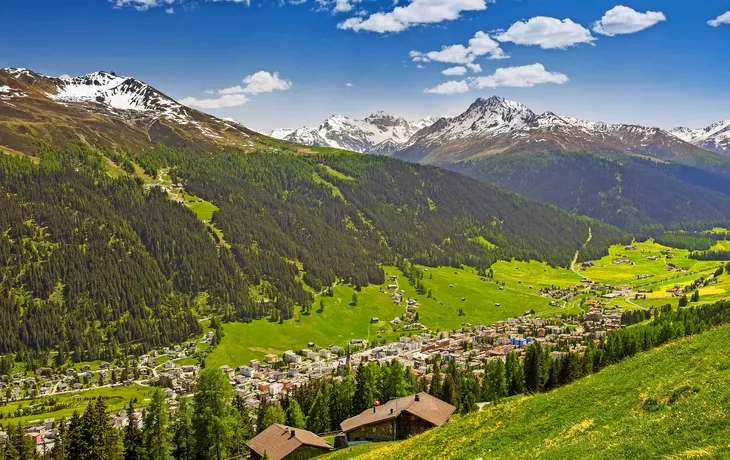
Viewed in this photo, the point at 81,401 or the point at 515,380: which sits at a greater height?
the point at 515,380

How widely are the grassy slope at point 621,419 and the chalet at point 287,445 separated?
25.5 metres

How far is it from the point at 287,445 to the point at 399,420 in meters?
16.1

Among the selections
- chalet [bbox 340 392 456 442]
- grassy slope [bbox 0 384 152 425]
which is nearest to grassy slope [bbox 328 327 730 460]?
chalet [bbox 340 392 456 442]

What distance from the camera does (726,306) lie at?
178 metres

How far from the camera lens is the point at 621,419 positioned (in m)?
36.1

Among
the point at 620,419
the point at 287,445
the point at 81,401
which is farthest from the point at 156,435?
the point at 81,401

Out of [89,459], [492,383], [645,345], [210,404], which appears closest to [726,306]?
[645,345]

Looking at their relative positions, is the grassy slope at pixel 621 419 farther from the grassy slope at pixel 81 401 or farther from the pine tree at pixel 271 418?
the grassy slope at pixel 81 401

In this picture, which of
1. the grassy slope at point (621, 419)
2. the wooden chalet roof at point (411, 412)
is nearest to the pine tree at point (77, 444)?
the wooden chalet roof at point (411, 412)

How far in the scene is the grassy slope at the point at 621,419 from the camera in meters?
28.6

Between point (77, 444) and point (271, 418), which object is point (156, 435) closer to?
point (77, 444)

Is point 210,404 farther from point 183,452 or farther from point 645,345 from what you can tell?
point 645,345

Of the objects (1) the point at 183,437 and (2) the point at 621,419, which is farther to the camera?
(1) the point at 183,437

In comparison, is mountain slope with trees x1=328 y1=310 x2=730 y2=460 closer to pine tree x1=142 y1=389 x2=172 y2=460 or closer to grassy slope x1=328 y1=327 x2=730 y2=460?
grassy slope x1=328 y1=327 x2=730 y2=460
